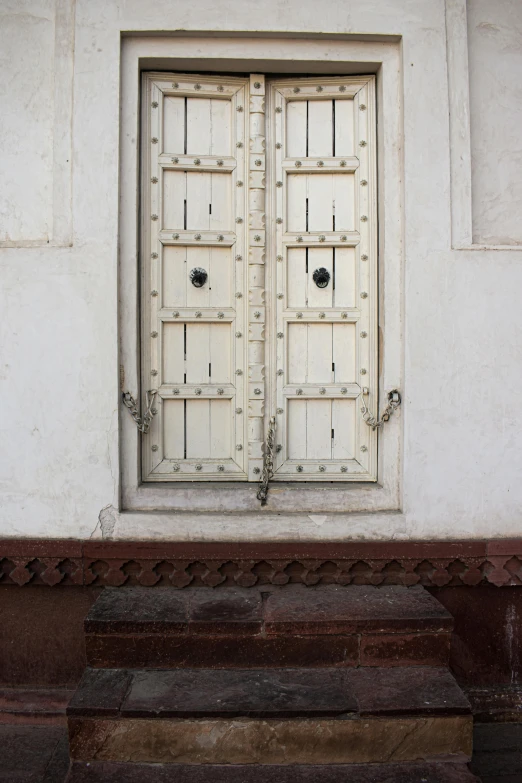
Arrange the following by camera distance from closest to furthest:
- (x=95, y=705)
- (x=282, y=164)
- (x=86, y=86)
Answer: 1. (x=95, y=705)
2. (x=86, y=86)
3. (x=282, y=164)

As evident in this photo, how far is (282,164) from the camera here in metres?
3.59

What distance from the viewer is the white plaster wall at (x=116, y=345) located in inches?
131

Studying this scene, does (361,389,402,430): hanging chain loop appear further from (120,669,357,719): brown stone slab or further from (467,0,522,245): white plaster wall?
(120,669,357,719): brown stone slab

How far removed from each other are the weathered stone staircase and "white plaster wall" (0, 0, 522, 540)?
0.47m

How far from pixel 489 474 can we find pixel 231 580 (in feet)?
4.96

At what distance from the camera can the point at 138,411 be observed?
3.44 meters

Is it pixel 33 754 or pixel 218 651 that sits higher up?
pixel 218 651

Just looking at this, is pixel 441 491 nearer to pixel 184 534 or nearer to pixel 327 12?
pixel 184 534

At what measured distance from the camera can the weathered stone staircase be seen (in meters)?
2.63

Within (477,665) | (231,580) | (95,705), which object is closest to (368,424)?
(231,580)

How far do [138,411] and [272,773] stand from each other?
1842 mm

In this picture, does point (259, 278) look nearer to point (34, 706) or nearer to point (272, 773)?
point (272, 773)

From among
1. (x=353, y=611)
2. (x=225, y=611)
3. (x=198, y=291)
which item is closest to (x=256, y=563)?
(x=225, y=611)

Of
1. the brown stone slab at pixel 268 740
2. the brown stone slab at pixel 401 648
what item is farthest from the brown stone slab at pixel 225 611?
the brown stone slab at pixel 401 648
